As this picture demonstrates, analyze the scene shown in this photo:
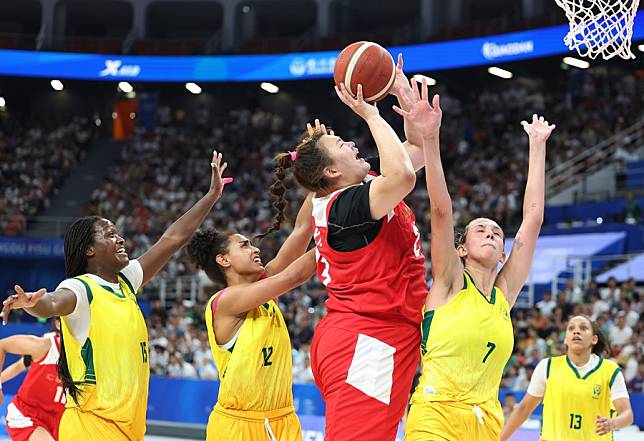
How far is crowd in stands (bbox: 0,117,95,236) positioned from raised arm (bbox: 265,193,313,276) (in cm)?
2202

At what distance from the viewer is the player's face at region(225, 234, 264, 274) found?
5.02 metres

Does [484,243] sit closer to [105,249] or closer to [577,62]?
[105,249]

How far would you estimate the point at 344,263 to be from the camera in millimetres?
3984

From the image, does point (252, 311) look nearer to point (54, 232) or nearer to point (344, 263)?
point (344, 263)

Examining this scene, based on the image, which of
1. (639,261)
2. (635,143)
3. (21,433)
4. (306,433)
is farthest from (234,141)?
(21,433)

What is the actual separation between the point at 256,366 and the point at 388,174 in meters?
1.59

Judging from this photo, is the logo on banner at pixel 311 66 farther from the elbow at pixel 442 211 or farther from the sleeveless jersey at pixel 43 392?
the elbow at pixel 442 211

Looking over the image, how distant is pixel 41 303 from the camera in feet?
13.3

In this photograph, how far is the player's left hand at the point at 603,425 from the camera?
6180 mm

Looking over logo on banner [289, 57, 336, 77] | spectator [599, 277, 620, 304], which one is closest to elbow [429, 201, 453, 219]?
spectator [599, 277, 620, 304]

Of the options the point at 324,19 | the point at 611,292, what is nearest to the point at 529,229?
the point at 611,292

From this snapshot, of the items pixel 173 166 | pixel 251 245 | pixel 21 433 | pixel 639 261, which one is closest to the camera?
pixel 251 245

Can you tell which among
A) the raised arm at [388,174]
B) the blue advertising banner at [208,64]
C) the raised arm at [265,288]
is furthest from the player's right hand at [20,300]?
the blue advertising banner at [208,64]

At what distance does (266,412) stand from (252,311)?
0.53 meters
